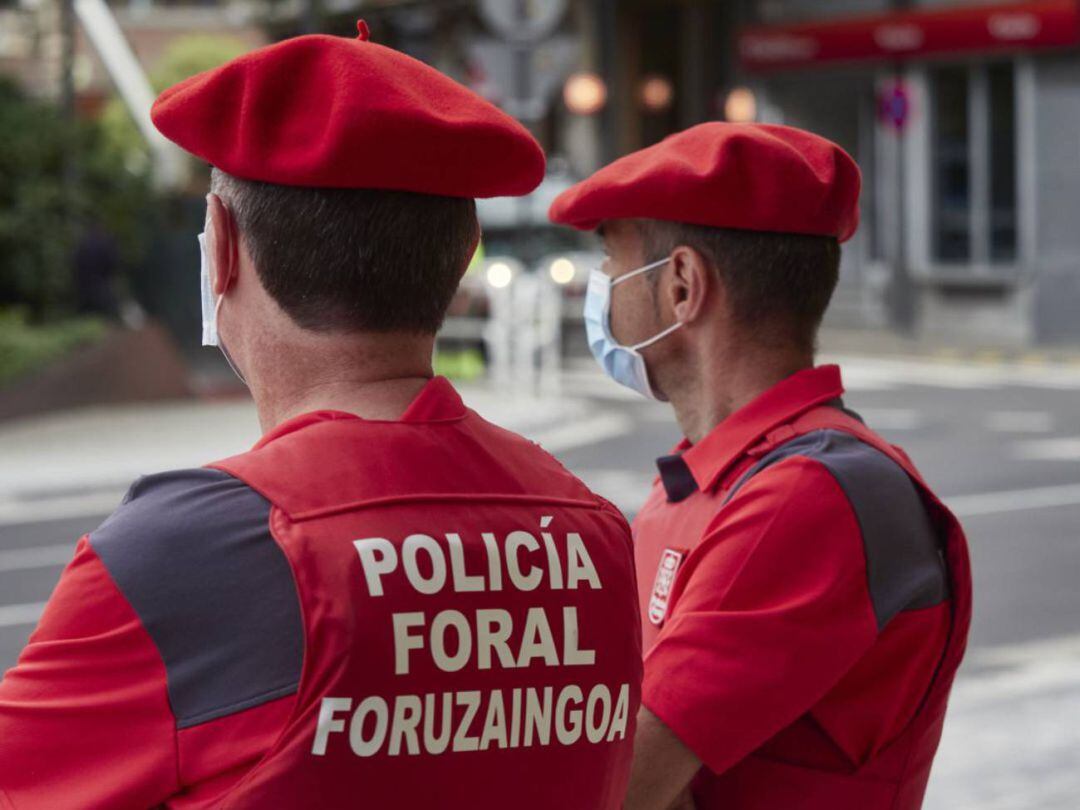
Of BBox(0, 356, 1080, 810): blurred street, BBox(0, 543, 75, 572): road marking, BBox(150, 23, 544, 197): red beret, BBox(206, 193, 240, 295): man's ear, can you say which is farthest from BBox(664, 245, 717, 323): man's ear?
BBox(0, 543, 75, 572): road marking

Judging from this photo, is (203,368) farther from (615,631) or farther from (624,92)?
(615,631)

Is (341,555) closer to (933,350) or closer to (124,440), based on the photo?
(124,440)

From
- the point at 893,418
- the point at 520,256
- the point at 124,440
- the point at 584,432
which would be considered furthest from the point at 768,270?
the point at 520,256

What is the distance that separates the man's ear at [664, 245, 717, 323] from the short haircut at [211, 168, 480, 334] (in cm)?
77

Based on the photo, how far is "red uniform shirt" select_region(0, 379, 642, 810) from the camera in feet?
5.41

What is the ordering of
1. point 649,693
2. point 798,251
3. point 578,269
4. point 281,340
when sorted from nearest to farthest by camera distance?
point 281,340, point 649,693, point 798,251, point 578,269

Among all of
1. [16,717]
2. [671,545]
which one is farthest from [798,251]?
[16,717]

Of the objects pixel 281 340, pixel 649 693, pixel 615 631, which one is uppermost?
pixel 281 340

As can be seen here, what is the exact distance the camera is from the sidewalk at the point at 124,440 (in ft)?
43.8

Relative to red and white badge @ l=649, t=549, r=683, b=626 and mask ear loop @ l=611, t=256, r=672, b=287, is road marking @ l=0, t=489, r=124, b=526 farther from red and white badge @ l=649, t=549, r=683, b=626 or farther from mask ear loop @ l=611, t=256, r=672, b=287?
red and white badge @ l=649, t=549, r=683, b=626

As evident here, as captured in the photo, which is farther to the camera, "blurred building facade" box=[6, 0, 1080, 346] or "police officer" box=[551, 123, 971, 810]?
"blurred building facade" box=[6, 0, 1080, 346]

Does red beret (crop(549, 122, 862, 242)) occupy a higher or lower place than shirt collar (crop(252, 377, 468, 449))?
higher

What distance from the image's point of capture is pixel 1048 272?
2777 centimetres

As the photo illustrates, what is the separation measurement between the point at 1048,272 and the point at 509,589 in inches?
1067
